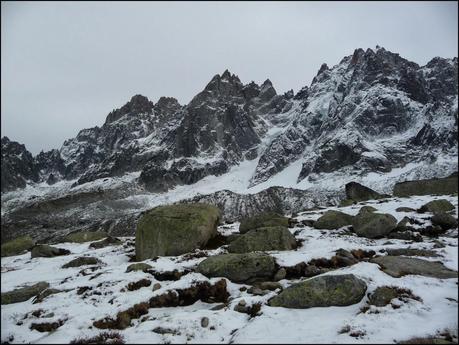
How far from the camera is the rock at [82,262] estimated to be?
116ft

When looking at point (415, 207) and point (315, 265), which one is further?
point (415, 207)

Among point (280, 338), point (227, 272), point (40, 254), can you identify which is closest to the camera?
point (280, 338)

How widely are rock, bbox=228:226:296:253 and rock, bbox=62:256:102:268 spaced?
12.5m

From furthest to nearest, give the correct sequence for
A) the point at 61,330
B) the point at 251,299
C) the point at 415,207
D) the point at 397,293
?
the point at 415,207 → the point at 251,299 → the point at 397,293 → the point at 61,330

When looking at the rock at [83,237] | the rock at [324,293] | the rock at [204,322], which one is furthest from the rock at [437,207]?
the rock at [83,237]

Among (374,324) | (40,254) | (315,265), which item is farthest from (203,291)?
(40,254)

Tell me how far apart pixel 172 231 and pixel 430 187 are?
48889mm

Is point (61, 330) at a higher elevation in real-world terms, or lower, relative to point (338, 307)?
higher

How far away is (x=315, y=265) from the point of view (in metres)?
26.9

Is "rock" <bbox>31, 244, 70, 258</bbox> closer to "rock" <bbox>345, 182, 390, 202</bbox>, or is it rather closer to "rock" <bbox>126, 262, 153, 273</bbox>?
"rock" <bbox>126, 262, 153, 273</bbox>

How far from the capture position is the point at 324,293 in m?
19.9

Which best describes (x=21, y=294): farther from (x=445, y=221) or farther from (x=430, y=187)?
(x=430, y=187)

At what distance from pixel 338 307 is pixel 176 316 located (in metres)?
7.74

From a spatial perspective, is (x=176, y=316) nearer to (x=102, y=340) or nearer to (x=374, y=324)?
(x=102, y=340)
